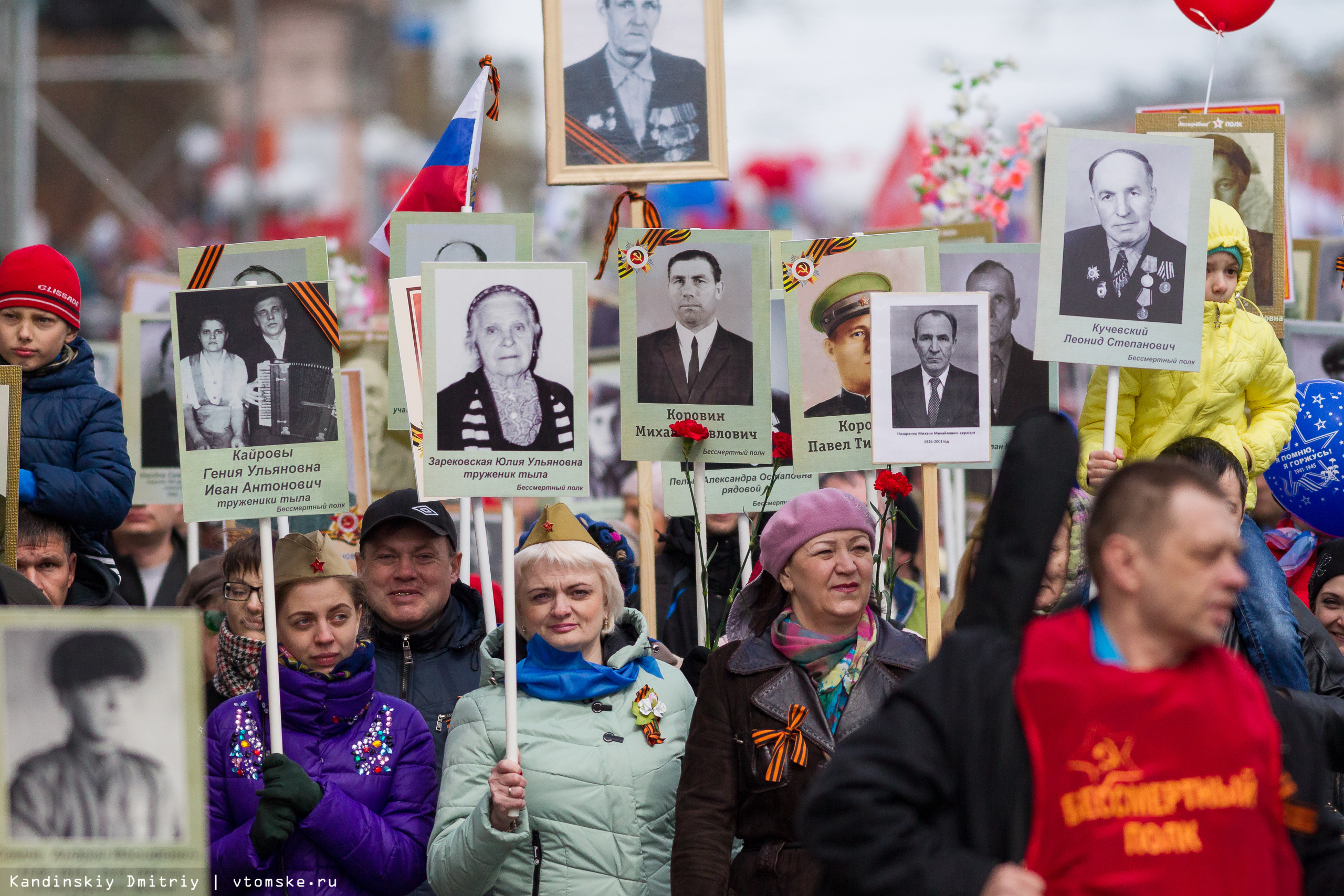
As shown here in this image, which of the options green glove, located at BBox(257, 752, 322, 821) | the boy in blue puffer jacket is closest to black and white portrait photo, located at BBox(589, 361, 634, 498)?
the boy in blue puffer jacket

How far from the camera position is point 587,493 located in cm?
423

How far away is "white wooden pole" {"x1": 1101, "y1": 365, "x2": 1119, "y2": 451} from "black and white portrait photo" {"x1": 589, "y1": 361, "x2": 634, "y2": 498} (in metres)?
3.33

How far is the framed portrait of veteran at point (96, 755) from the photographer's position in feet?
8.79

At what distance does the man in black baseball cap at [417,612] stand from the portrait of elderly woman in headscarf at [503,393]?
2.45ft

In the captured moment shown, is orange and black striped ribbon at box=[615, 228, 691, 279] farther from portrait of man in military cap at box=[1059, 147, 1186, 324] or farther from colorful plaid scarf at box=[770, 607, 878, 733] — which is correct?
colorful plaid scarf at box=[770, 607, 878, 733]

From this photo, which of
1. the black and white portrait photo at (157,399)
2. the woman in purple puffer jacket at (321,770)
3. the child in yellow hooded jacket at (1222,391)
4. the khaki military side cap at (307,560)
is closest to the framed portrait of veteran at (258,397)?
the khaki military side cap at (307,560)

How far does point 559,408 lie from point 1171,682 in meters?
2.03

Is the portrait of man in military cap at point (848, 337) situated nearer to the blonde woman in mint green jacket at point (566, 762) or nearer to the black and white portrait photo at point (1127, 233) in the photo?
the black and white portrait photo at point (1127, 233)

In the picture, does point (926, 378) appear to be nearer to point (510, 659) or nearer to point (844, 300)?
point (844, 300)

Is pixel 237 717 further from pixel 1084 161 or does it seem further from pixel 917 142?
pixel 917 142

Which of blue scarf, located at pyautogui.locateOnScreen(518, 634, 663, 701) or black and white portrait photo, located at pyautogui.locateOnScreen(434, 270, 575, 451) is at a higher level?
black and white portrait photo, located at pyautogui.locateOnScreen(434, 270, 575, 451)

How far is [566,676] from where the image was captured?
159 inches

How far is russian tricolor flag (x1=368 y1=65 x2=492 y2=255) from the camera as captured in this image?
18.0 feet

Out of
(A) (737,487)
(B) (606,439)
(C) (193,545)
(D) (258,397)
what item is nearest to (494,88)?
(A) (737,487)
